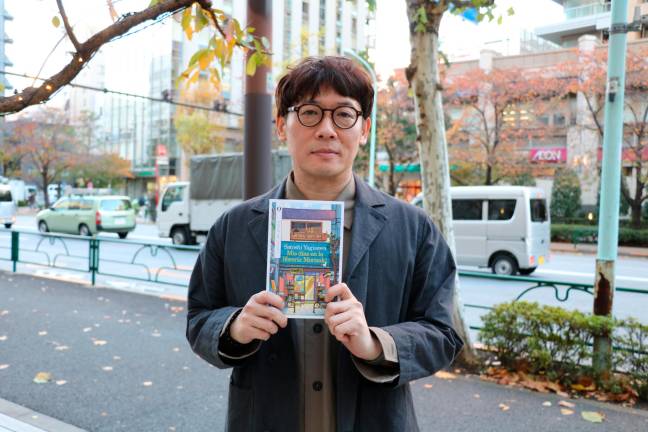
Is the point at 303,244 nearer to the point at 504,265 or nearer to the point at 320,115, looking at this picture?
the point at 320,115

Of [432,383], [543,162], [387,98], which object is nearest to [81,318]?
[432,383]

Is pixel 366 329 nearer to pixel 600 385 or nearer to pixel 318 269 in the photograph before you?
pixel 318 269

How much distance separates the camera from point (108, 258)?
1573 cm

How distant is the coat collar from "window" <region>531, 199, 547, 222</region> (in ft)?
43.1

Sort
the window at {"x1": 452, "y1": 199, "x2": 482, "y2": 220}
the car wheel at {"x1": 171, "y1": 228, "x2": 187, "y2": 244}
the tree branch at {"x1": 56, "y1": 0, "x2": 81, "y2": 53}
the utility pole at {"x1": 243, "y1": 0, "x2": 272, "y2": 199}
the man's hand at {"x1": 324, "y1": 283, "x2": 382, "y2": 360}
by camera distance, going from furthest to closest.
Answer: the car wheel at {"x1": 171, "y1": 228, "x2": 187, "y2": 244}
the window at {"x1": 452, "y1": 199, "x2": 482, "y2": 220}
the utility pole at {"x1": 243, "y1": 0, "x2": 272, "y2": 199}
the tree branch at {"x1": 56, "y1": 0, "x2": 81, "y2": 53}
the man's hand at {"x1": 324, "y1": 283, "x2": 382, "y2": 360}

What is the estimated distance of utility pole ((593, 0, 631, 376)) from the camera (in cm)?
512

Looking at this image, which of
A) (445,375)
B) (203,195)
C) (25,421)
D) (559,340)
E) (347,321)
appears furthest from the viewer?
(203,195)

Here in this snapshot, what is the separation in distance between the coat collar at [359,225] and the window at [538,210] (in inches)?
517

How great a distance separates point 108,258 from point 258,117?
11978 mm

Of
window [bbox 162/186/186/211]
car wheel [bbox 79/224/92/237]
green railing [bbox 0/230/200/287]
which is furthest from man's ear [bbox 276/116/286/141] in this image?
car wheel [bbox 79/224/92/237]

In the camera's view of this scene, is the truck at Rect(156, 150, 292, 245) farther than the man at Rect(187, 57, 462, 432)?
Yes

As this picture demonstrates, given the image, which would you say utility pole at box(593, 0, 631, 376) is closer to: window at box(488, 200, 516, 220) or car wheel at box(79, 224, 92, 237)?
→ window at box(488, 200, 516, 220)

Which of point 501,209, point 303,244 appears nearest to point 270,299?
point 303,244

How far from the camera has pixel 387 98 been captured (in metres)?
26.8
